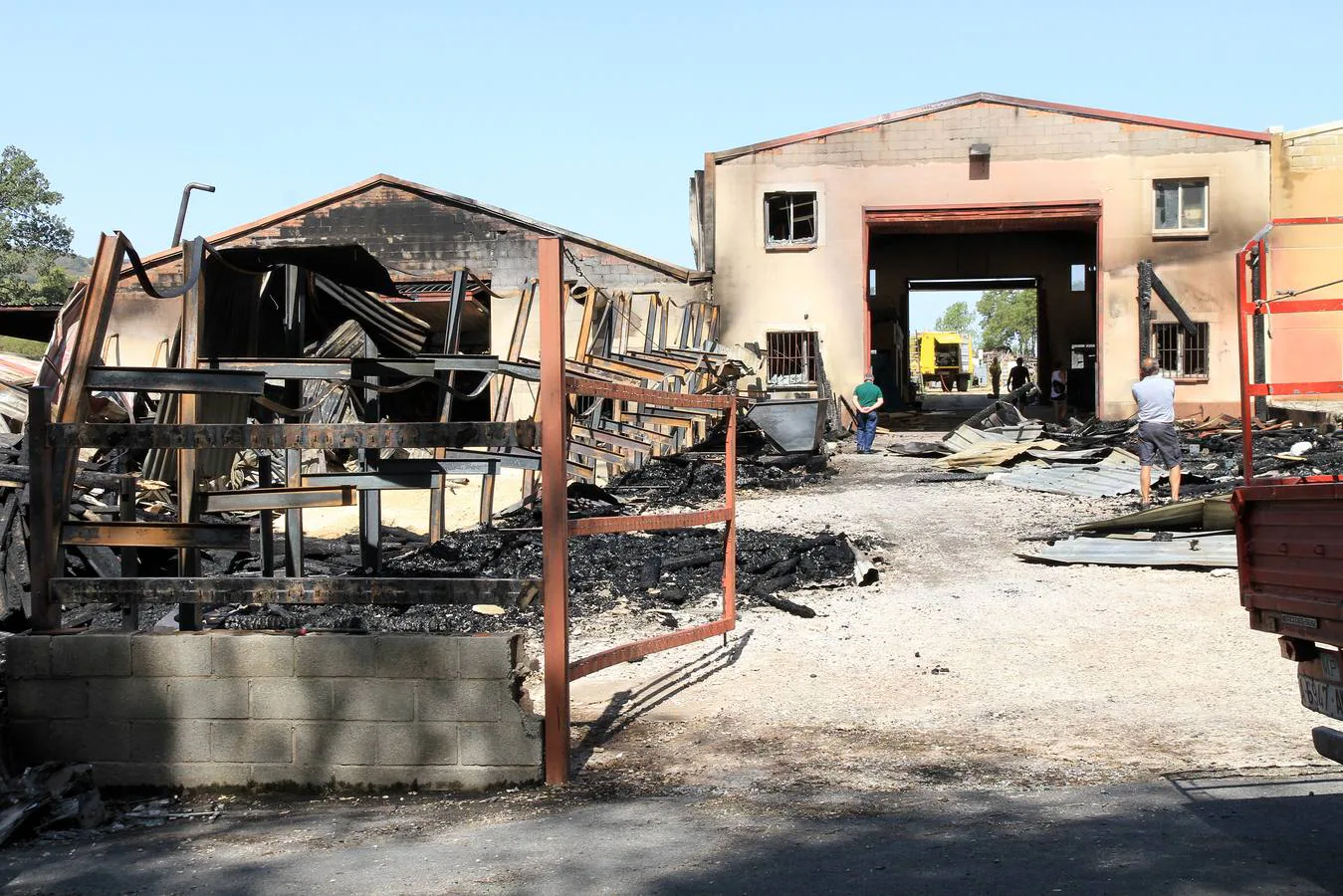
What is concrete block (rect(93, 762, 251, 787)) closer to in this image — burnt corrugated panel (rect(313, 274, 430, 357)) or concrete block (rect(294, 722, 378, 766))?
concrete block (rect(294, 722, 378, 766))

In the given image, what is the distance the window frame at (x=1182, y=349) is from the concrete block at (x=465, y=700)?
23.6 m

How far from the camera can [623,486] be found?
16.7m

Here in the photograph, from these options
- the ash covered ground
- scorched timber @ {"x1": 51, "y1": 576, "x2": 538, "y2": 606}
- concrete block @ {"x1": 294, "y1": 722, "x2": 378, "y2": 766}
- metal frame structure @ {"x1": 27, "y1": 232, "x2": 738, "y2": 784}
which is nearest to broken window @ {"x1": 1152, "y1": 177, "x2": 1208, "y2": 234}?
the ash covered ground

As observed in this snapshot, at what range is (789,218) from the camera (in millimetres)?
26641

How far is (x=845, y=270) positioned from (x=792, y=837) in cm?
2295

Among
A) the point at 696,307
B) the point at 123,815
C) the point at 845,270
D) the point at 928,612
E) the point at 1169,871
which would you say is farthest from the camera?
the point at 845,270

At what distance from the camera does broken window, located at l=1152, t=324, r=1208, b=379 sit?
85.3 feet

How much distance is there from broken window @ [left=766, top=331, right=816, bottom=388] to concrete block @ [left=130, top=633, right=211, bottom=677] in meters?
21.6

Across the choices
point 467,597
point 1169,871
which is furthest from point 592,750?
point 1169,871

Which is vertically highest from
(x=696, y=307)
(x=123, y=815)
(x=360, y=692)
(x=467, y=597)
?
(x=696, y=307)

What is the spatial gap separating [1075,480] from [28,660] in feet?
44.6

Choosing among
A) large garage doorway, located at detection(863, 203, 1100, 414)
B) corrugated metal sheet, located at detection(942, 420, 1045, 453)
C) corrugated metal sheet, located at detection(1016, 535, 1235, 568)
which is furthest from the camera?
large garage doorway, located at detection(863, 203, 1100, 414)

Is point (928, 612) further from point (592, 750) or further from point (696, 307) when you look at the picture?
point (696, 307)

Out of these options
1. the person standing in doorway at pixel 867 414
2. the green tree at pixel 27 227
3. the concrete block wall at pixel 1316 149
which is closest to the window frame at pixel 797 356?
the person standing in doorway at pixel 867 414
